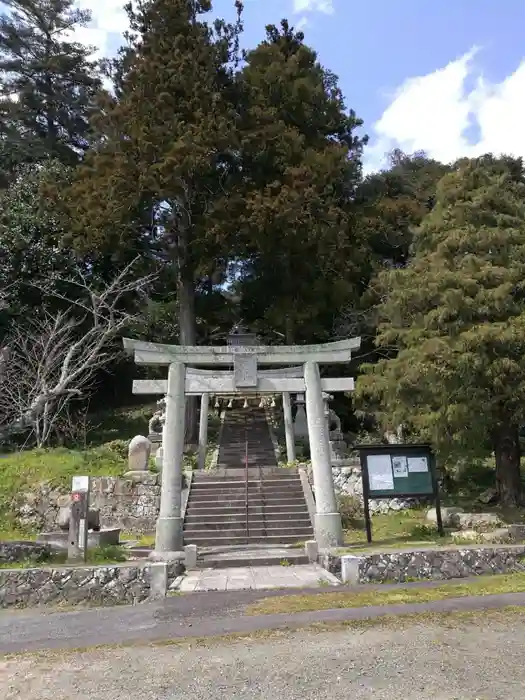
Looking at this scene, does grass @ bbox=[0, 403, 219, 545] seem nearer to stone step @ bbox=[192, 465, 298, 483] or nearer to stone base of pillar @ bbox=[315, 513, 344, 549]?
stone step @ bbox=[192, 465, 298, 483]

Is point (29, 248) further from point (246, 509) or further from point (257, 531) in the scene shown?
point (257, 531)

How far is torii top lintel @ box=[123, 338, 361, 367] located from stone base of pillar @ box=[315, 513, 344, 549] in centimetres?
334

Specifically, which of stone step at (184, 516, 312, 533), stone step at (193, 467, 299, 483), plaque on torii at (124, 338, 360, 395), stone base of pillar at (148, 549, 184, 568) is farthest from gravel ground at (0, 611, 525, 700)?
stone step at (193, 467, 299, 483)

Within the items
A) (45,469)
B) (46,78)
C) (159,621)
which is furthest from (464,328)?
(46,78)

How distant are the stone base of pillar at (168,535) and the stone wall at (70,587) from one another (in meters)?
3.48

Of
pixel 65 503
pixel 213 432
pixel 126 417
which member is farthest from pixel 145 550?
pixel 126 417

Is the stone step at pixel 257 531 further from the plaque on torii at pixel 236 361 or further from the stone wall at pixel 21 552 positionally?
the stone wall at pixel 21 552

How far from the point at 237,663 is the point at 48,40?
96.1 ft

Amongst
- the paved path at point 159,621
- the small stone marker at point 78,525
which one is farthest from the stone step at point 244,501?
the paved path at point 159,621

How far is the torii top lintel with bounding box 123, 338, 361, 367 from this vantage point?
12062mm

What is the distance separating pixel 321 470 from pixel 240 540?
121 inches

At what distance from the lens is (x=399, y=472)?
1104cm

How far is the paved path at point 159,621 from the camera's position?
565 centimetres

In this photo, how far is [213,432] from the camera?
23359 mm
